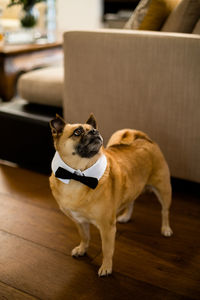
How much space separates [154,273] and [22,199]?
88 cm

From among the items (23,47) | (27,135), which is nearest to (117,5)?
(23,47)

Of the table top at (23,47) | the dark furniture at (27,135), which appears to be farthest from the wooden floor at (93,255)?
the table top at (23,47)

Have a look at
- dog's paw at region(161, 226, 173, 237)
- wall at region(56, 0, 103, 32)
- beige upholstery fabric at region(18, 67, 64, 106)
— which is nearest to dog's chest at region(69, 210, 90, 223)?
dog's paw at region(161, 226, 173, 237)

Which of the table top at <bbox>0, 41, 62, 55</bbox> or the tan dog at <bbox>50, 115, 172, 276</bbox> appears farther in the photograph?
the table top at <bbox>0, 41, 62, 55</bbox>

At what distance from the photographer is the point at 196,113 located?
5.52ft

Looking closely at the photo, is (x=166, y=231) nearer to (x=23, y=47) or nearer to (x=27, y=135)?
(x=27, y=135)

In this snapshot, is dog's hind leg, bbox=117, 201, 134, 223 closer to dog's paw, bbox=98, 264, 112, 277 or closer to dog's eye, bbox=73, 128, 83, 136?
dog's paw, bbox=98, 264, 112, 277

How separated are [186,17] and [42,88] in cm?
96

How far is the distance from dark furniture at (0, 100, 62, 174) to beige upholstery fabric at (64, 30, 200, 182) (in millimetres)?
290

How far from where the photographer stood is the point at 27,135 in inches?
86.0

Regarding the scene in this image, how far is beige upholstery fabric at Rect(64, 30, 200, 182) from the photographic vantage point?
166 centimetres

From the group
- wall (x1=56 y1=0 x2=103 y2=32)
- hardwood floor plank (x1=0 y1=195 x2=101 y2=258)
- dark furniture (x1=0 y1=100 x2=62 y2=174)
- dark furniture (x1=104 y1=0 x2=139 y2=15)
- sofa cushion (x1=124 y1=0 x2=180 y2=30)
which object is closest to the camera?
hardwood floor plank (x1=0 y1=195 x2=101 y2=258)

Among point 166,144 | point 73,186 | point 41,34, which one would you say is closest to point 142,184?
point 73,186

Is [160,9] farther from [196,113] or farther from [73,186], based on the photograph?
[73,186]
